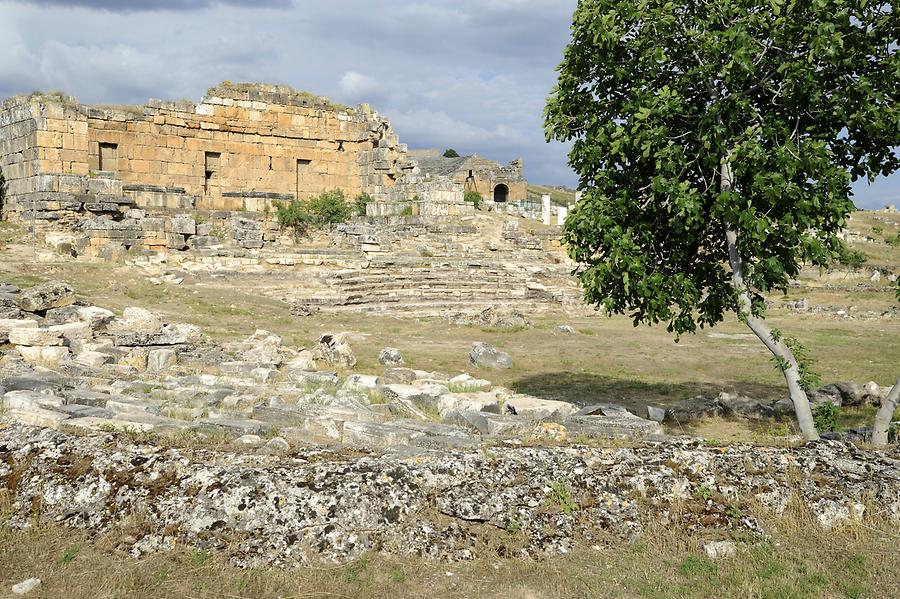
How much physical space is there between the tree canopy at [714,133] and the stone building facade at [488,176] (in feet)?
121

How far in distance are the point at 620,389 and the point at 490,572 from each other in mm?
7857

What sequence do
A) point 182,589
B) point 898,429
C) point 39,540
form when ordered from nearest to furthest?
point 182,589 < point 39,540 < point 898,429

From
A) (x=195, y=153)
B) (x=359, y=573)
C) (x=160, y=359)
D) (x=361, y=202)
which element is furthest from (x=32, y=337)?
(x=361, y=202)

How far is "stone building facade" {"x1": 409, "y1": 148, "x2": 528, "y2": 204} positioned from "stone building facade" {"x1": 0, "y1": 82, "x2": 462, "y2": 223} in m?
13.5

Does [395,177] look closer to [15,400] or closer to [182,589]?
[15,400]

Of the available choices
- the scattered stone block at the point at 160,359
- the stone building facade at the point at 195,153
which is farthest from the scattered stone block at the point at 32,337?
the stone building facade at the point at 195,153

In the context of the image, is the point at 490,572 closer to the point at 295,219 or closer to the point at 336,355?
the point at 336,355

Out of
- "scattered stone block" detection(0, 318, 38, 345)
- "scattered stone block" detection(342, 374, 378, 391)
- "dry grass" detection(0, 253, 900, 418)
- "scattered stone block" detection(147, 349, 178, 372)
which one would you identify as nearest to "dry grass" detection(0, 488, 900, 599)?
"scattered stone block" detection(342, 374, 378, 391)

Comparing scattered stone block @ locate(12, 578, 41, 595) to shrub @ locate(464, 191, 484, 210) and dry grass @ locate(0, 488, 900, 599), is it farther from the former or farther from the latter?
shrub @ locate(464, 191, 484, 210)

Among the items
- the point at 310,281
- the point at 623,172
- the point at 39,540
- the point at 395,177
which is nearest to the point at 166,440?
the point at 39,540

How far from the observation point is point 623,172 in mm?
8344

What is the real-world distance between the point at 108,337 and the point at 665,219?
30.0ft

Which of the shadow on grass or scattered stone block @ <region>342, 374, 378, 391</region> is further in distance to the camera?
the shadow on grass

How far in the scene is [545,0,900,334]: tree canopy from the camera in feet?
23.6
